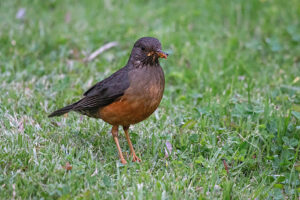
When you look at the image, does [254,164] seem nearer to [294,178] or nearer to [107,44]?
[294,178]

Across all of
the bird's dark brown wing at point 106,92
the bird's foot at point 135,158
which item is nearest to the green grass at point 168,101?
the bird's foot at point 135,158

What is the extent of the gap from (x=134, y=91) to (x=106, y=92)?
407 millimetres

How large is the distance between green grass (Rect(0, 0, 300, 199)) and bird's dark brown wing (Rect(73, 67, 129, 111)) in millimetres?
416

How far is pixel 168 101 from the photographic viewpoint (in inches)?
237

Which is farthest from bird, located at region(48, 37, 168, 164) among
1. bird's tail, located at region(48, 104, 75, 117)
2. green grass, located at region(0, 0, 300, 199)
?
green grass, located at region(0, 0, 300, 199)

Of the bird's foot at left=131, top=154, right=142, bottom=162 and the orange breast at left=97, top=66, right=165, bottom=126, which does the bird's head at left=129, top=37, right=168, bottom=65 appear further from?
the bird's foot at left=131, top=154, right=142, bottom=162

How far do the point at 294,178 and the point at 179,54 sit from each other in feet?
11.0

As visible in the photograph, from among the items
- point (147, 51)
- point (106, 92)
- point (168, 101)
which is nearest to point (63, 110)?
point (106, 92)

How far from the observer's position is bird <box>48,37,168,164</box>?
4488mm

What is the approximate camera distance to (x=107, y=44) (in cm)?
752

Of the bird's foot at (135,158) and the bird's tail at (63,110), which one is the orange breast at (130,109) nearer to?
the bird's foot at (135,158)

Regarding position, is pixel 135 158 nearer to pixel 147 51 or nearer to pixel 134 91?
pixel 134 91

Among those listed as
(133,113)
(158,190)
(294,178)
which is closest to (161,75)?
(133,113)

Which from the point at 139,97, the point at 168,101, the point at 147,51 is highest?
the point at 147,51
